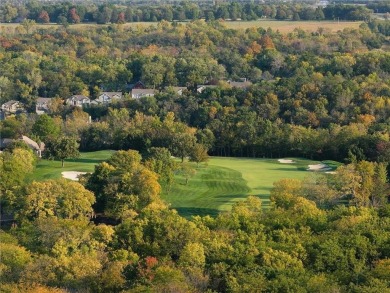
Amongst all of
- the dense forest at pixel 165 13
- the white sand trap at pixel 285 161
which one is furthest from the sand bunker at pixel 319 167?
the dense forest at pixel 165 13

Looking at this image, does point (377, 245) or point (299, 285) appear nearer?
point (299, 285)

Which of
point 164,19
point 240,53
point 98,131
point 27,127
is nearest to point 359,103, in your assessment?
point 98,131

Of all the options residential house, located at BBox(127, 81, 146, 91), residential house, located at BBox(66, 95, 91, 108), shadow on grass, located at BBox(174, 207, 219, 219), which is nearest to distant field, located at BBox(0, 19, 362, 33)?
residential house, located at BBox(127, 81, 146, 91)

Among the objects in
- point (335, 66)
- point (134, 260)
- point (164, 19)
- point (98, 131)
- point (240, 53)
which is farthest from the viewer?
point (164, 19)

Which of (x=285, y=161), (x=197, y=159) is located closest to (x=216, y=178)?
(x=197, y=159)

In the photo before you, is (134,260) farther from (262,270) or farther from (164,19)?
(164,19)

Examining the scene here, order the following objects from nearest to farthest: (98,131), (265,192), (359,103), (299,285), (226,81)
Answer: (299,285), (265,192), (98,131), (359,103), (226,81)

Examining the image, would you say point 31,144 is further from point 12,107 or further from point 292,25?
point 292,25
